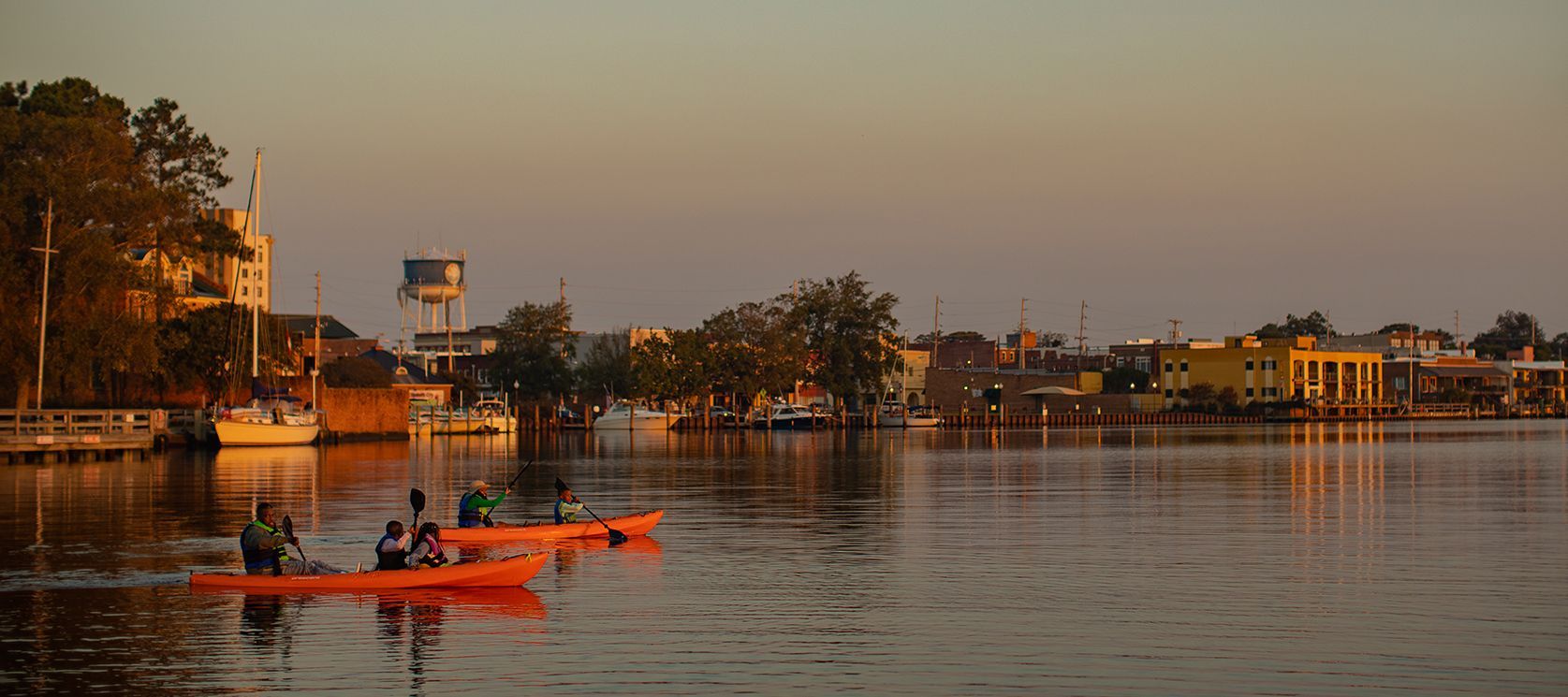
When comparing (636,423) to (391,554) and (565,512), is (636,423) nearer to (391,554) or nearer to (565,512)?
(565,512)

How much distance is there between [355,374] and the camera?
362 feet

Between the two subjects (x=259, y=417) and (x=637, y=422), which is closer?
(x=259, y=417)

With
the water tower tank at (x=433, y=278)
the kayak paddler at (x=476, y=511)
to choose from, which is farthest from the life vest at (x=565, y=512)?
the water tower tank at (x=433, y=278)

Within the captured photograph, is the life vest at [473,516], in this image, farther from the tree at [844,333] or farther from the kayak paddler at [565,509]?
the tree at [844,333]

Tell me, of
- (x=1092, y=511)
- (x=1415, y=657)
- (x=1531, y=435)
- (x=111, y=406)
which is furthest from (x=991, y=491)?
(x=1531, y=435)

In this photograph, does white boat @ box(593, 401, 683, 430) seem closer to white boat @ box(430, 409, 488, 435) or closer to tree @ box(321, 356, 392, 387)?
white boat @ box(430, 409, 488, 435)

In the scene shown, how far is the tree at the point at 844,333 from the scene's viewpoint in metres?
146

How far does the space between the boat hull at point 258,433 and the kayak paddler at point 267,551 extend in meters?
56.6

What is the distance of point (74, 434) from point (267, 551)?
4856cm

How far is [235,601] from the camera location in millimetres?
23109

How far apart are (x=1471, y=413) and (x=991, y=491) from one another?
162 m

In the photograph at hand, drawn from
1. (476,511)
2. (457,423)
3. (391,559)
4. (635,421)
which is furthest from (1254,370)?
(391,559)

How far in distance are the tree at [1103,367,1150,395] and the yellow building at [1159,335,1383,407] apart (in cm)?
546

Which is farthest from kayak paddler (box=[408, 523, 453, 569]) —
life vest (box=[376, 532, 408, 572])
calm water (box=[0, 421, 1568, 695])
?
calm water (box=[0, 421, 1568, 695])
